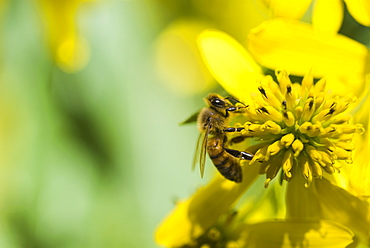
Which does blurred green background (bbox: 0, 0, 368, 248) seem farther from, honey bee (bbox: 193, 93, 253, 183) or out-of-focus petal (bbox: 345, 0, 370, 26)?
out-of-focus petal (bbox: 345, 0, 370, 26)

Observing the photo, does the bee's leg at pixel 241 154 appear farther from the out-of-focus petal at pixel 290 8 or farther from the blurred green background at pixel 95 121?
the blurred green background at pixel 95 121

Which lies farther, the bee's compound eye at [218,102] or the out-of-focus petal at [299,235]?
the bee's compound eye at [218,102]

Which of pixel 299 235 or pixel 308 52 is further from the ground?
pixel 308 52

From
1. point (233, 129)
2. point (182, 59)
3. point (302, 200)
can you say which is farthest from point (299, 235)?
point (182, 59)

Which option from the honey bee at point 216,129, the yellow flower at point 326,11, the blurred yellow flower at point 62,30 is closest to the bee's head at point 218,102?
the honey bee at point 216,129

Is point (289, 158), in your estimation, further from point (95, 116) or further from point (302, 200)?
point (95, 116)

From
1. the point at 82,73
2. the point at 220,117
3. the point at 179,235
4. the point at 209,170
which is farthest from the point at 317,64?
the point at 82,73
